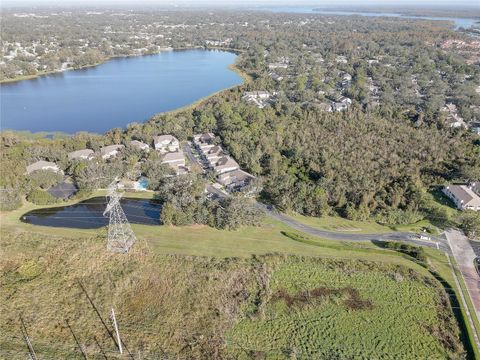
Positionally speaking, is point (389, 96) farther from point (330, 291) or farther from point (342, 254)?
point (330, 291)

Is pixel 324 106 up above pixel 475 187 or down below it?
above

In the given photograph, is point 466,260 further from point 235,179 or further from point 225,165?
point 225,165

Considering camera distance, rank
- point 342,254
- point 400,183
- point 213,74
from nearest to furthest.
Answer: point 342,254 < point 400,183 < point 213,74

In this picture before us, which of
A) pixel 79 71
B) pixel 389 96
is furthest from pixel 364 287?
pixel 79 71

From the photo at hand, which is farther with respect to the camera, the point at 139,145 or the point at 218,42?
the point at 218,42

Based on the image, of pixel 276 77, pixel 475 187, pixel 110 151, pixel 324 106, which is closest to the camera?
pixel 475 187

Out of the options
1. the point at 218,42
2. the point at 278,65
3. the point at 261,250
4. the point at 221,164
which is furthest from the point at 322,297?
the point at 218,42
